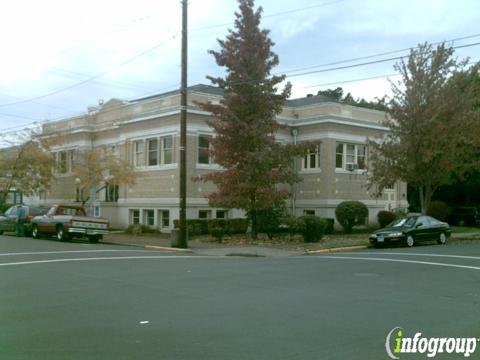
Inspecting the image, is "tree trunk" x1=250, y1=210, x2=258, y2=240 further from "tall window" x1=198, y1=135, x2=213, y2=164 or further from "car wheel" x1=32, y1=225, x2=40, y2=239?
"car wheel" x1=32, y1=225, x2=40, y2=239

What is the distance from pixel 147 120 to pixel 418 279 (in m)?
24.1

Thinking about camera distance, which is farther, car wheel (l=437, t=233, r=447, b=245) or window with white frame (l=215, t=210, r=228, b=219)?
window with white frame (l=215, t=210, r=228, b=219)

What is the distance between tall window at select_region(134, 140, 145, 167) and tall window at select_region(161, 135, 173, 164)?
2.04 meters

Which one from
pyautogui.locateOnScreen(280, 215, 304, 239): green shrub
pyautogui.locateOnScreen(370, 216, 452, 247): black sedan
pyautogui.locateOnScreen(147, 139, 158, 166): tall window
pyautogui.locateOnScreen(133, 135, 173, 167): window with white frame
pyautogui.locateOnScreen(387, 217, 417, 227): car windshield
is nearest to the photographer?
pyautogui.locateOnScreen(370, 216, 452, 247): black sedan

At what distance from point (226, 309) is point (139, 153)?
1080 inches

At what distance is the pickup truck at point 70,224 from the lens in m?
26.9

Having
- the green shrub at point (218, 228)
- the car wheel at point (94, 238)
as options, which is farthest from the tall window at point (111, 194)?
the car wheel at point (94, 238)

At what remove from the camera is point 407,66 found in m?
29.5

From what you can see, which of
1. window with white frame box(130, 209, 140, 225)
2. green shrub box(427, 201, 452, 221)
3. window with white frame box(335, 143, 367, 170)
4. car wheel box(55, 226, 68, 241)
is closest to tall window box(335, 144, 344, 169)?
window with white frame box(335, 143, 367, 170)

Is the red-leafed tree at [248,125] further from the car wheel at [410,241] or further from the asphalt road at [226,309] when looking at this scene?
the asphalt road at [226,309]

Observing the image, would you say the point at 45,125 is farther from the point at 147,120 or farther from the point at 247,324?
the point at 247,324

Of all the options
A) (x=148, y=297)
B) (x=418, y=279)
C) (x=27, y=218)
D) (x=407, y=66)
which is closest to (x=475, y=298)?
(x=418, y=279)

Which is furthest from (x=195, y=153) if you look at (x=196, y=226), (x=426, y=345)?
(x=426, y=345)

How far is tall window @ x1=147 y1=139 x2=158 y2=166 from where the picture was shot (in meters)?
34.8
